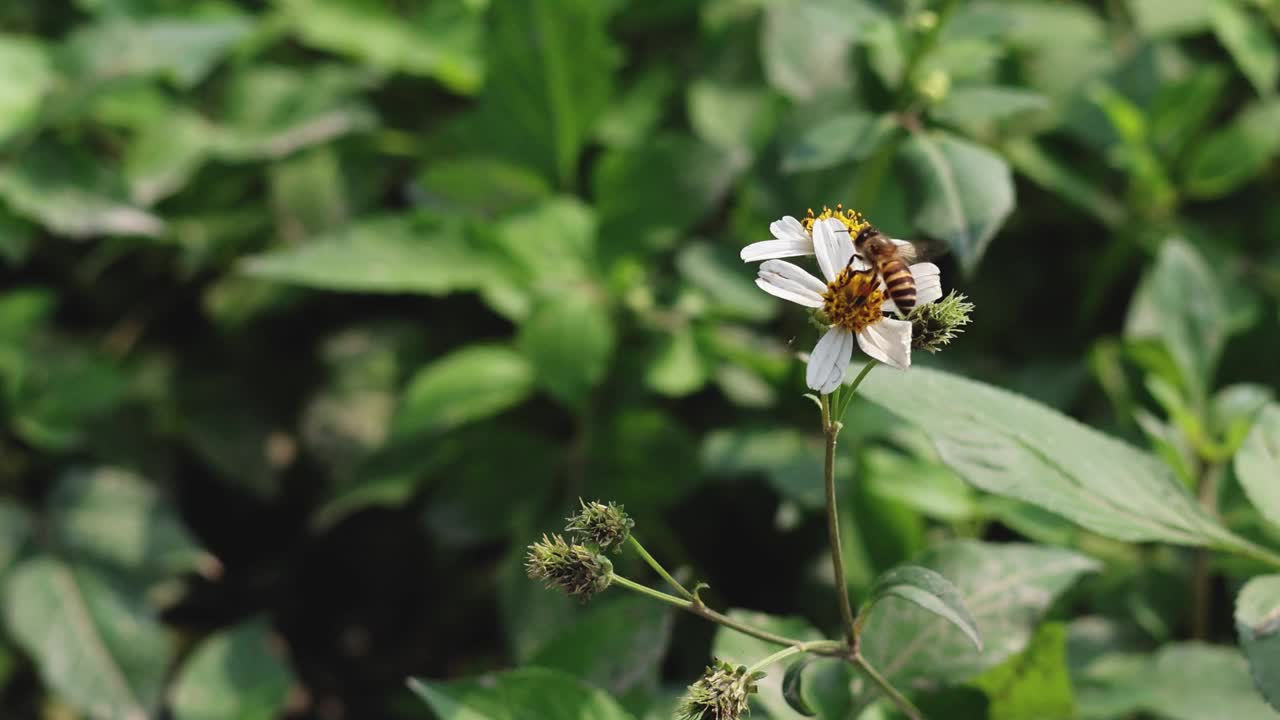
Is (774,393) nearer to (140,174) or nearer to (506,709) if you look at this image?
(506,709)

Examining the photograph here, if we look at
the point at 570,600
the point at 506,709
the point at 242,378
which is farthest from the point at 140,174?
the point at 506,709

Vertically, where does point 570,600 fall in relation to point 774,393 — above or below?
below

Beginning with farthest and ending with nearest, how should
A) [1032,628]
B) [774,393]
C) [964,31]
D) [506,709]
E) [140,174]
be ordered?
[140,174]
[774,393]
[964,31]
[1032,628]
[506,709]

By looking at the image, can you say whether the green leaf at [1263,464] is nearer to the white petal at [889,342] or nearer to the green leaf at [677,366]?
the white petal at [889,342]

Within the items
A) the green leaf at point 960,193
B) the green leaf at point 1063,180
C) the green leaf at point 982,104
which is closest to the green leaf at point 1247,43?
the green leaf at point 1063,180

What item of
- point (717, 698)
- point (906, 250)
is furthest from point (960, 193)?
point (717, 698)

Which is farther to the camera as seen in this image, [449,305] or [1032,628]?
[449,305]

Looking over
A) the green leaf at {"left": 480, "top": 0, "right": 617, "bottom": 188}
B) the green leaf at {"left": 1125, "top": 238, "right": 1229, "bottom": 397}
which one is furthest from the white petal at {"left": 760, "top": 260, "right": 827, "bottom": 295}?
the green leaf at {"left": 480, "top": 0, "right": 617, "bottom": 188}

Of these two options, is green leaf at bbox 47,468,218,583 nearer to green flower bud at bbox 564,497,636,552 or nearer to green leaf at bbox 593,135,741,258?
green leaf at bbox 593,135,741,258
